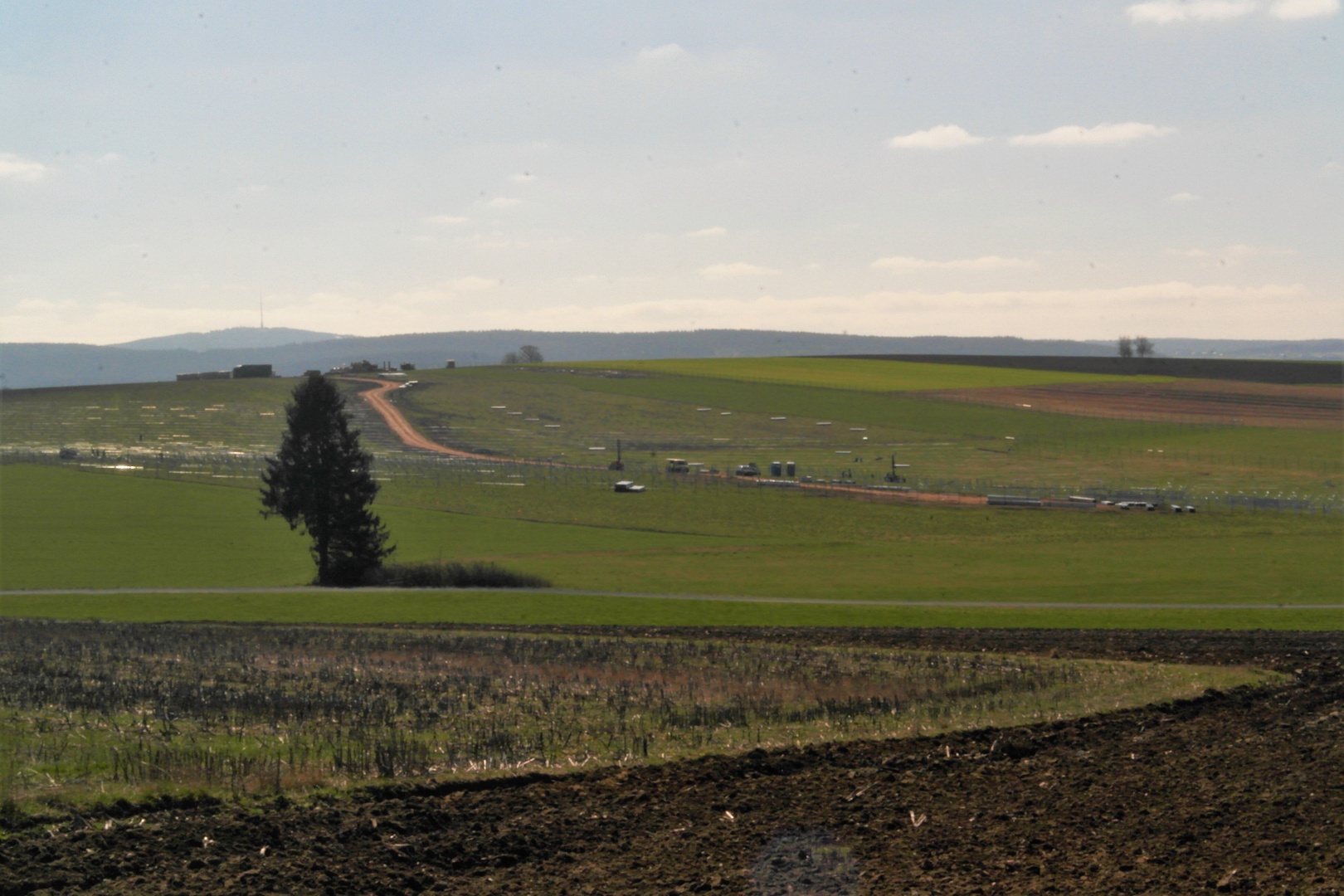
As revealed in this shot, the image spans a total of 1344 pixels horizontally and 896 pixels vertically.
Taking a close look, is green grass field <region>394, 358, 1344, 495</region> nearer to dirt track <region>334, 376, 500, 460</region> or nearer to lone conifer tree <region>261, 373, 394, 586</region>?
dirt track <region>334, 376, 500, 460</region>

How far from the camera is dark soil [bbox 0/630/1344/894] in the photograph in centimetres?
1123

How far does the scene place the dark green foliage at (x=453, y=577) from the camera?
182 feet

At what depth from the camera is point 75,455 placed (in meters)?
101

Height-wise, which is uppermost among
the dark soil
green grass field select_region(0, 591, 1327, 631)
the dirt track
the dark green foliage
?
the dirt track

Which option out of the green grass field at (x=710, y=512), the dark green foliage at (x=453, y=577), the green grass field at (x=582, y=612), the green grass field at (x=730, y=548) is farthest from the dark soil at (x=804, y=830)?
the dark green foliage at (x=453, y=577)

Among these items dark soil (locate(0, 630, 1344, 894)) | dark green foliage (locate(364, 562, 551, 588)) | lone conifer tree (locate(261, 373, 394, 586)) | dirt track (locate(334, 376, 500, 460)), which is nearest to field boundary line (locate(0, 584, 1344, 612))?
dark green foliage (locate(364, 562, 551, 588))

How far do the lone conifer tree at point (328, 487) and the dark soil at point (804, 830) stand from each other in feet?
154

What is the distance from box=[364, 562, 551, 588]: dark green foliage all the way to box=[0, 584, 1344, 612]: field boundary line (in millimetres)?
2189

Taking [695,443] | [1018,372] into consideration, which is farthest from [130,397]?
[1018,372]

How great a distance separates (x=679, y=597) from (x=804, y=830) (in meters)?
36.5

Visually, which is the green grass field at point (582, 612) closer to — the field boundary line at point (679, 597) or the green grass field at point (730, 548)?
the green grass field at point (730, 548)

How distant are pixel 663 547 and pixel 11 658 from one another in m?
43.7

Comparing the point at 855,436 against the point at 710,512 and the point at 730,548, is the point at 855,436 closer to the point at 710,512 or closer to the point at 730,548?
the point at 710,512

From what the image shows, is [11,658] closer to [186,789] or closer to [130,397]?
[186,789]
